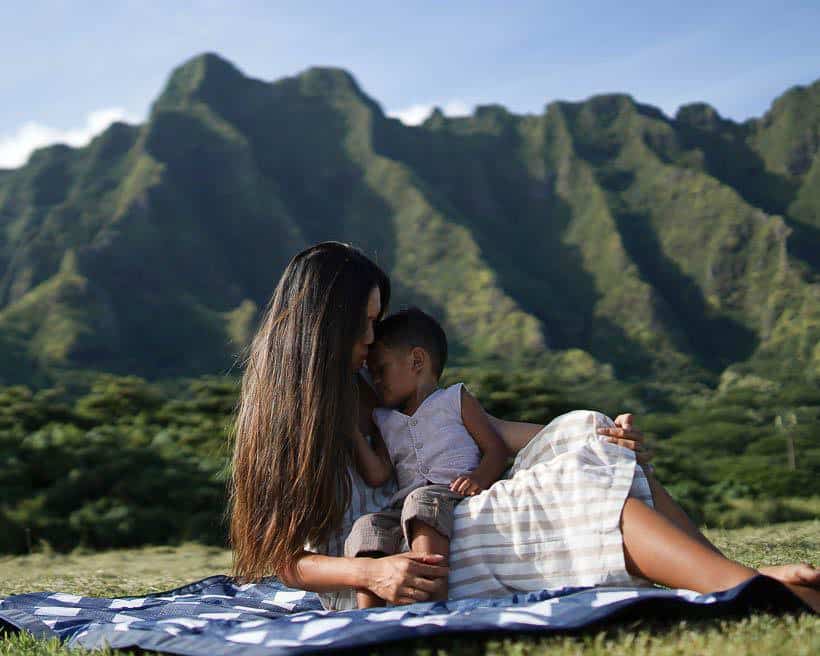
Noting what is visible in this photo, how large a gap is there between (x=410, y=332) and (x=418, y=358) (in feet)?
0.27

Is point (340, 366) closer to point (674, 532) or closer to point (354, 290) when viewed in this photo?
point (354, 290)

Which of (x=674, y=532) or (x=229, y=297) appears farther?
(x=229, y=297)

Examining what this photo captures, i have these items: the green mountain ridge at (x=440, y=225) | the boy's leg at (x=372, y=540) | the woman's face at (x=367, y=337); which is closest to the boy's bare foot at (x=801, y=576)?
the boy's leg at (x=372, y=540)

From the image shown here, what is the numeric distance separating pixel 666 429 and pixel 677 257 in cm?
2625

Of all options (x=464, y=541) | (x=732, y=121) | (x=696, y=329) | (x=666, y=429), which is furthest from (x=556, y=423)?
(x=732, y=121)

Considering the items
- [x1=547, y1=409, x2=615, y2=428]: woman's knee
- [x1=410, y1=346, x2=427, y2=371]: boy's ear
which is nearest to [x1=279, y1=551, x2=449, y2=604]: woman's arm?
[x1=547, y1=409, x2=615, y2=428]: woman's knee

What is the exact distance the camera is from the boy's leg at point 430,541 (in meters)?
2.33

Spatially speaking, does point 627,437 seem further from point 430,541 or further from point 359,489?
point 359,489

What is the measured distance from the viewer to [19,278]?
40.5 metres

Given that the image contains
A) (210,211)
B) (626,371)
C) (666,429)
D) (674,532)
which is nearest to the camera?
(674,532)

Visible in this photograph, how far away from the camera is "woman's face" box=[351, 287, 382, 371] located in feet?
8.79

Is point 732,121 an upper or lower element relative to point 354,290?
upper

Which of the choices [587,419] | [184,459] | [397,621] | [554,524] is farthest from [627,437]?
[184,459]

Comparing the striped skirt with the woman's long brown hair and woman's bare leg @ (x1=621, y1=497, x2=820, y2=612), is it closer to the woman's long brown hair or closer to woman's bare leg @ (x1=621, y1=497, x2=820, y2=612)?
woman's bare leg @ (x1=621, y1=497, x2=820, y2=612)
